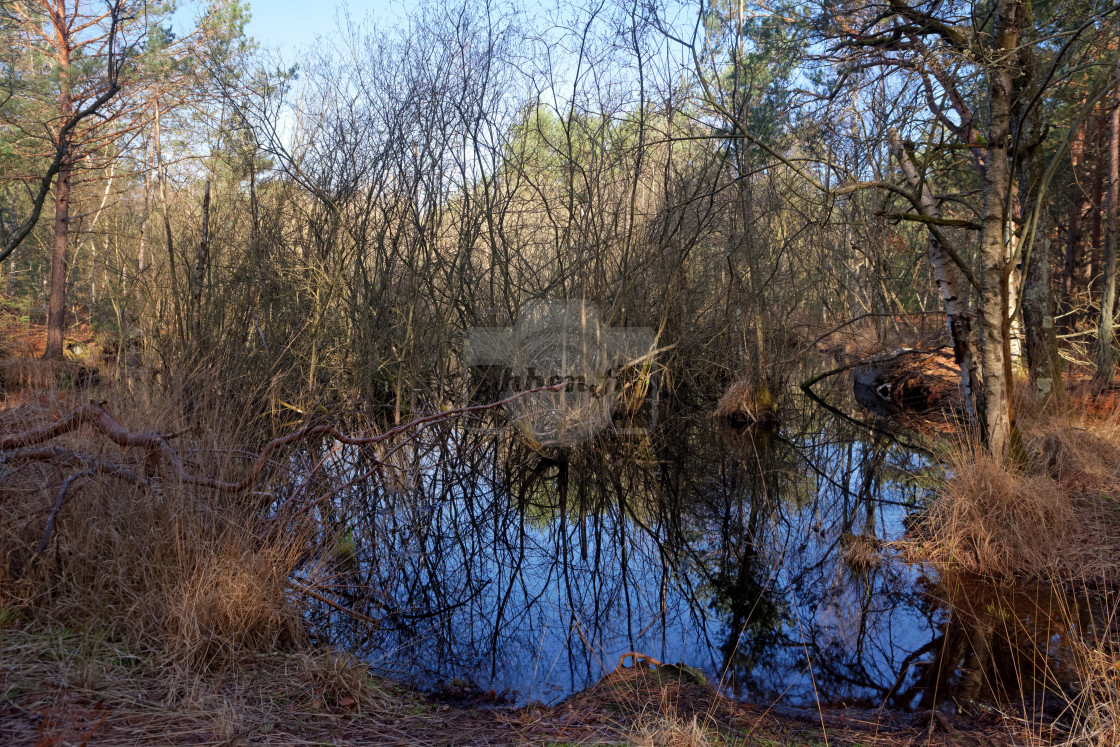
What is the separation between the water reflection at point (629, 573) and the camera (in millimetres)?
3988

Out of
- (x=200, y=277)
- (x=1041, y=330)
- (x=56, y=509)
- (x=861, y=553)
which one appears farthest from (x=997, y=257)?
(x=200, y=277)

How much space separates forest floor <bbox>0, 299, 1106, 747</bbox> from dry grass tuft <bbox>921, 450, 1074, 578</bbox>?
1953mm

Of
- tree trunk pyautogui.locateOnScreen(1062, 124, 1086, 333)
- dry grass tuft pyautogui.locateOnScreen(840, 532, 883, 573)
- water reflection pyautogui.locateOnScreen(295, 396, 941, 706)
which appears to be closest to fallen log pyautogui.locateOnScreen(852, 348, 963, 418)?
tree trunk pyautogui.locateOnScreen(1062, 124, 1086, 333)

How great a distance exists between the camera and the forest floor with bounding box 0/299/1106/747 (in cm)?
264

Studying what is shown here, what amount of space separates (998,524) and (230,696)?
16.2 feet

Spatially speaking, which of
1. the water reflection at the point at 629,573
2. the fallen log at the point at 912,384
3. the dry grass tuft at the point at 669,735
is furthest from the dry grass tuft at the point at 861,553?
the fallen log at the point at 912,384

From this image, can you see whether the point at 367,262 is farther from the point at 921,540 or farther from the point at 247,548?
the point at 921,540

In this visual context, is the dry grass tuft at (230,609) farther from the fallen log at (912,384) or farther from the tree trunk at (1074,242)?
the tree trunk at (1074,242)

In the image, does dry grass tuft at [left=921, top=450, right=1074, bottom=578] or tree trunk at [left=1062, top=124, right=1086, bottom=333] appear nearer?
dry grass tuft at [left=921, top=450, right=1074, bottom=578]

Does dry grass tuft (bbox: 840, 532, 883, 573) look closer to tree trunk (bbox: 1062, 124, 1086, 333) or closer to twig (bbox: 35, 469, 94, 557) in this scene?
twig (bbox: 35, 469, 94, 557)

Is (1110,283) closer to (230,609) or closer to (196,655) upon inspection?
(230,609)

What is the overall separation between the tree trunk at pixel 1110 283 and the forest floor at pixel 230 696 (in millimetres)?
7690

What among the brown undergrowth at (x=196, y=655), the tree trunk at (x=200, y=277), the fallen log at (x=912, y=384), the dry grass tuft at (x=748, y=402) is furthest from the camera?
the fallen log at (x=912, y=384)

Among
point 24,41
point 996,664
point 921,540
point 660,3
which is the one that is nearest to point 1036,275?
point 921,540
